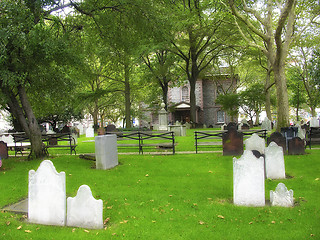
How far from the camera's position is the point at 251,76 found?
47531 mm

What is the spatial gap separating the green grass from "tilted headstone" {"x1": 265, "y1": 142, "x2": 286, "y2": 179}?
24 centimetres

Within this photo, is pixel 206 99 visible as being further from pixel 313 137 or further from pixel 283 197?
pixel 283 197

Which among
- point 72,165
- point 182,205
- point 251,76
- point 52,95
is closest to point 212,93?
point 251,76

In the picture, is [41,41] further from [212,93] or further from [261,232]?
[212,93]

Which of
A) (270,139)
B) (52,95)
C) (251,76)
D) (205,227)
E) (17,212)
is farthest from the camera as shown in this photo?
(251,76)

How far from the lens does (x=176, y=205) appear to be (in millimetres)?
5320

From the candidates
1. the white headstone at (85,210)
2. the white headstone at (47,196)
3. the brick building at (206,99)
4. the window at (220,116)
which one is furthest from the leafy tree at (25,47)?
the window at (220,116)

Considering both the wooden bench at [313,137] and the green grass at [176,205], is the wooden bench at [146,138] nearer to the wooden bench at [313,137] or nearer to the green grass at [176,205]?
the green grass at [176,205]

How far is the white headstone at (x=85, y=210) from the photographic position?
432 centimetres

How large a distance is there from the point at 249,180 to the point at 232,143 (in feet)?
19.0

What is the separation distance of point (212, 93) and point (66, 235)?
4576 cm

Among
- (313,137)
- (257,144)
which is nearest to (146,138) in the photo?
(257,144)

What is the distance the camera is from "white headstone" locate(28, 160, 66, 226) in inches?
177

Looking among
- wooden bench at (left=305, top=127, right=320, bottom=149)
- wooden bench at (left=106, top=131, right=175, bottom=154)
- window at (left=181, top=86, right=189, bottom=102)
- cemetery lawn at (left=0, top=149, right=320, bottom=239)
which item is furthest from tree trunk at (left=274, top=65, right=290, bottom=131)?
window at (left=181, top=86, right=189, bottom=102)
